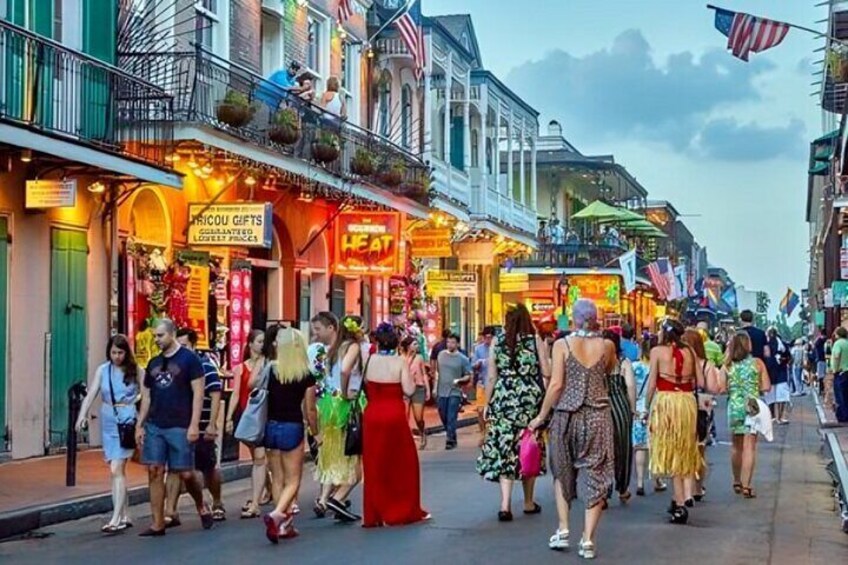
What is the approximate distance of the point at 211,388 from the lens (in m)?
12.2

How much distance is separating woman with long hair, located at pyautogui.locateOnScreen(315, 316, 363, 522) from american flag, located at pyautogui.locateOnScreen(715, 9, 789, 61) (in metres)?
13.5

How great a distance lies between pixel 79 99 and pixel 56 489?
18.0 ft

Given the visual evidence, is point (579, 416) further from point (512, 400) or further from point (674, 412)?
point (674, 412)

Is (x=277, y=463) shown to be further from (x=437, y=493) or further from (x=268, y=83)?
(x=268, y=83)

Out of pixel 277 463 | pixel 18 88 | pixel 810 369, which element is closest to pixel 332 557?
pixel 277 463

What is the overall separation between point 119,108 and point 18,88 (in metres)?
2.35

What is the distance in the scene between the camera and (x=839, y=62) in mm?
28266

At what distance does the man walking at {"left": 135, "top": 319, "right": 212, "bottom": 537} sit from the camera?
1121 centimetres

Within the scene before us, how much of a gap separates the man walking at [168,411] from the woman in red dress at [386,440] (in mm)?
1451

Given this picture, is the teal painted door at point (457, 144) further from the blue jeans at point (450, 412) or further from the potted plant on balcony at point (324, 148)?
the blue jeans at point (450, 412)

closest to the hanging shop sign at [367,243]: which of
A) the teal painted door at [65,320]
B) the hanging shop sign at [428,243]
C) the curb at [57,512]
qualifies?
the hanging shop sign at [428,243]

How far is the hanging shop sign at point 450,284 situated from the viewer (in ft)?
109

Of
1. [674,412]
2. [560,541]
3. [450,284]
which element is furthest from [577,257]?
[560,541]

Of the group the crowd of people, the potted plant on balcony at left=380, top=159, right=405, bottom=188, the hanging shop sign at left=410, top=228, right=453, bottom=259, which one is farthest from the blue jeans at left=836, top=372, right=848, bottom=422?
the crowd of people
